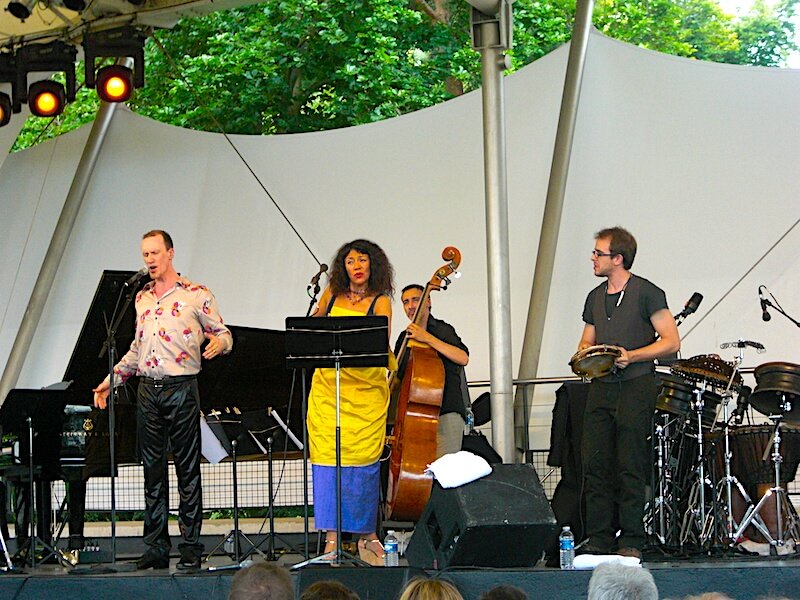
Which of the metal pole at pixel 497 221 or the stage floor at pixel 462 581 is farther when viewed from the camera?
the metal pole at pixel 497 221

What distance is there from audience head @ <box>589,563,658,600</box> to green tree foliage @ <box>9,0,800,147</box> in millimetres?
15917

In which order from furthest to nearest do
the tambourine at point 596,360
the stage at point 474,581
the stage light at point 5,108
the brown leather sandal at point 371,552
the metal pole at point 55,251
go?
the metal pole at point 55,251 < the stage light at point 5,108 < the brown leather sandal at point 371,552 < the tambourine at point 596,360 < the stage at point 474,581

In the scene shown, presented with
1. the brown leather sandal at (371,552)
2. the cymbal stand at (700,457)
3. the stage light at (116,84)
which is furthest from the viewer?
the stage light at (116,84)

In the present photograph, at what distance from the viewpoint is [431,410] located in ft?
22.1

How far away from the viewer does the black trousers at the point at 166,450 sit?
6508mm

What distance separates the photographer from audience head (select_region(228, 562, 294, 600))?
3.34 meters

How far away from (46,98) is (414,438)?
5109mm

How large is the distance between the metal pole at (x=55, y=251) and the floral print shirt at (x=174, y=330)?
5.46 meters

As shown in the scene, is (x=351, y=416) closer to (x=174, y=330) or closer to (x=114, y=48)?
(x=174, y=330)

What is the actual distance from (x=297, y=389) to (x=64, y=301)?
5007mm

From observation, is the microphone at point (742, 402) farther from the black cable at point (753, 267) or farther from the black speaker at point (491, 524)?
the black cable at point (753, 267)

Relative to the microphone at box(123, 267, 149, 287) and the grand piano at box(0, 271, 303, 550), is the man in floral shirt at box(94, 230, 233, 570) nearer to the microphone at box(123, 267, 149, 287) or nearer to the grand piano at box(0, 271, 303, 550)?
the microphone at box(123, 267, 149, 287)

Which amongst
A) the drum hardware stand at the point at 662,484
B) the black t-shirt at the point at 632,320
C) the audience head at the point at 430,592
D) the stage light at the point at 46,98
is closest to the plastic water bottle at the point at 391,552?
the black t-shirt at the point at 632,320

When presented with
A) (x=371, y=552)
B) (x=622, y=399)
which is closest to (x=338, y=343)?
(x=371, y=552)
